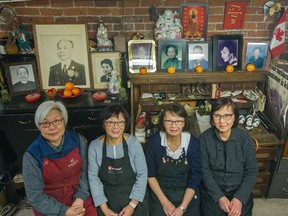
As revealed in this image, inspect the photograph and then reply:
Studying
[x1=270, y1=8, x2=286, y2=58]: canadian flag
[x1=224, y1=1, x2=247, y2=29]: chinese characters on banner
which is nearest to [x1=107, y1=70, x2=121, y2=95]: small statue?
[x1=224, y1=1, x2=247, y2=29]: chinese characters on banner

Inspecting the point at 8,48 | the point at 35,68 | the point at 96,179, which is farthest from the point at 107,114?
the point at 8,48

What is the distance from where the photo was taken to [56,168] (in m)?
2.12

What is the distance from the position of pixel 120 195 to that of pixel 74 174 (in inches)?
15.9

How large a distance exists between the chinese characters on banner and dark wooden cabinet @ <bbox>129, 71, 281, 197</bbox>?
1.73 ft

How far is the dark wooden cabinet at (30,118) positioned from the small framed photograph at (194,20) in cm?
100

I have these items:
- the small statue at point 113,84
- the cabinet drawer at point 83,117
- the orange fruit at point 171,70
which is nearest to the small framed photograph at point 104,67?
the small statue at point 113,84

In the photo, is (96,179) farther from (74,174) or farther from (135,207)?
(135,207)

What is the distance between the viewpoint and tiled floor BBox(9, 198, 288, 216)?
278 cm

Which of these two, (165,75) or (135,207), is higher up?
(165,75)

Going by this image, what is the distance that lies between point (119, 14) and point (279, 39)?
168cm

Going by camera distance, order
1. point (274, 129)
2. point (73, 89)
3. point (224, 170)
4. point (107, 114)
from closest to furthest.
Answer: point (107, 114) < point (224, 170) < point (274, 129) < point (73, 89)

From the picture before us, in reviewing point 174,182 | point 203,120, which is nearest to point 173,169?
point 174,182

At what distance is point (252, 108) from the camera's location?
296 centimetres

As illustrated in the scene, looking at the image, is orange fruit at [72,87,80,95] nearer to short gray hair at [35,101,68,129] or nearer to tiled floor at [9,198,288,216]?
short gray hair at [35,101,68,129]
